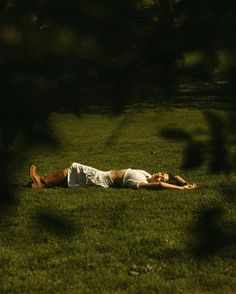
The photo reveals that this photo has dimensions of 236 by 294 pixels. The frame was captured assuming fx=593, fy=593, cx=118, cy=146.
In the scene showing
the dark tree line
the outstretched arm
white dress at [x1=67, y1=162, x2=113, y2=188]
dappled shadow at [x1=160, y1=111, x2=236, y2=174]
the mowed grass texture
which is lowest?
white dress at [x1=67, y1=162, x2=113, y2=188]

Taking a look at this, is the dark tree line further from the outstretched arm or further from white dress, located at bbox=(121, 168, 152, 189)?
white dress, located at bbox=(121, 168, 152, 189)

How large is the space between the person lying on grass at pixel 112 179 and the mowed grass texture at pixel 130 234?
452 mm

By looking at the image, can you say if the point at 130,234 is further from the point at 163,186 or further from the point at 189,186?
the point at 189,186

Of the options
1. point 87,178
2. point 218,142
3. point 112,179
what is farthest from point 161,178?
point 218,142

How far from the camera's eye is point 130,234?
19.6 ft

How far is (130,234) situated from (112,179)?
9.07 ft

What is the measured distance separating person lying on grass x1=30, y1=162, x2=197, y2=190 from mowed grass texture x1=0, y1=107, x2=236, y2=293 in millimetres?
452

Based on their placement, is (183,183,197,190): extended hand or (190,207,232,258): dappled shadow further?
(183,183,197,190): extended hand

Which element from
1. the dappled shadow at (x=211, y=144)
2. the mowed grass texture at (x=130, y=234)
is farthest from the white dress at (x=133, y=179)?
the dappled shadow at (x=211, y=144)

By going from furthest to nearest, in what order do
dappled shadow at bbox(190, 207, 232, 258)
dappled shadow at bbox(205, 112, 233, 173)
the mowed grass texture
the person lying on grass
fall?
1. the person lying on grass
2. dappled shadow at bbox(190, 207, 232, 258)
3. the mowed grass texture
4. dappled shadow at bbox(205, 112, 233, 173)

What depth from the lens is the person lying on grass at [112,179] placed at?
27.4 feet

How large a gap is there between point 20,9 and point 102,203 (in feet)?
18.1

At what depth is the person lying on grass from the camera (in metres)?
8.34

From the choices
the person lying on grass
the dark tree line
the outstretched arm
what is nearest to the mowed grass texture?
the dark tree line
